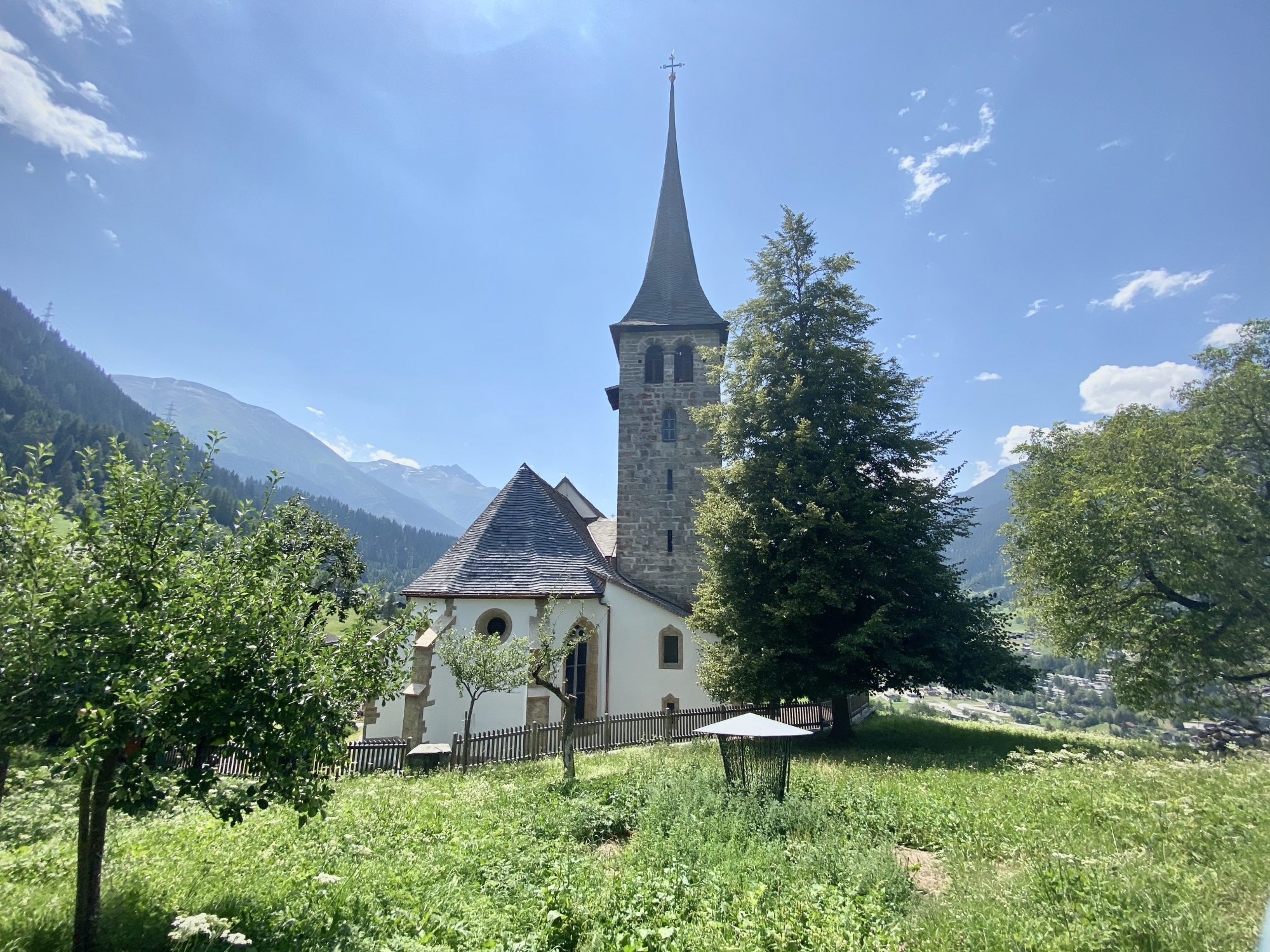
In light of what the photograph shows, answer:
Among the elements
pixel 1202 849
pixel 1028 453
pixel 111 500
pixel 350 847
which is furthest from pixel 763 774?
pixel 1028 453

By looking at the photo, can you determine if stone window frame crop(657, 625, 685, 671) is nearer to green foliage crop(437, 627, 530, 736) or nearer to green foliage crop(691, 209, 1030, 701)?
green foliage crop(691, 209, 1030, 701)

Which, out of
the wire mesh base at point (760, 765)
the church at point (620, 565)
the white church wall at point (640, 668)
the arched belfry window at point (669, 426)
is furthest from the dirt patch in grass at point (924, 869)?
the arched belfry window at point (669, 426)

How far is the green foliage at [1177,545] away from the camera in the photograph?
1371cm

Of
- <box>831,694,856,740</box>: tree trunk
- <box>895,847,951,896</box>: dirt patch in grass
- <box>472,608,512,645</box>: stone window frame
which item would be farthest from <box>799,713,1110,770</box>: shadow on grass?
<box>472,608,512,645</box>: stone window frame

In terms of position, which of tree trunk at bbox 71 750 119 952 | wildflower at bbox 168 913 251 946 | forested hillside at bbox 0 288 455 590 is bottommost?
wildflower at bbox 168 913 251 946

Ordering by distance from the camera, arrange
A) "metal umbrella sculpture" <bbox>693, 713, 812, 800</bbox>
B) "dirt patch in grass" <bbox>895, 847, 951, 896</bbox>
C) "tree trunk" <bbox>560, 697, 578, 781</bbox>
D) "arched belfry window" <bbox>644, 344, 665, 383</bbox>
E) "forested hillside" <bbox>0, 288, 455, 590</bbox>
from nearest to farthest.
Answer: "dirt patch in grass" <bbox>895, 847, 951, 896</bbox> → "metal umbrella sculpture" <bbox>693, 713, 812, 800</bbox> → "tree trunk" <bbox>560, 697, 578, 781</bbox> → "arched belfry window" <bbox>644, 344, 665, 383</bbox> → "forested hillside" <bbox>0, 288, 455, 590</bbox>

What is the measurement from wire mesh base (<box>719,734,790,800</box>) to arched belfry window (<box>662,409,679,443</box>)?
673 inches

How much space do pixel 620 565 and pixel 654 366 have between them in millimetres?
8991

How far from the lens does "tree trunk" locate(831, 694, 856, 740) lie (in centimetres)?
1565

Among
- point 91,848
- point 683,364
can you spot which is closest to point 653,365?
point 683,364

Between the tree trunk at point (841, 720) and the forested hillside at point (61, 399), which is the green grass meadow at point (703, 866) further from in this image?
the forested hillside at point (61, 399)

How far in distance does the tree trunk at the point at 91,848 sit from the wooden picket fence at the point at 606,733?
8.83m

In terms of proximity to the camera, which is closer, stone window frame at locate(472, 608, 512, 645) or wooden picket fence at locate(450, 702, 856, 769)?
wooden picket fence at locate(450, 702, 856, 769)

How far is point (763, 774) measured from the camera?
8.77 meters
